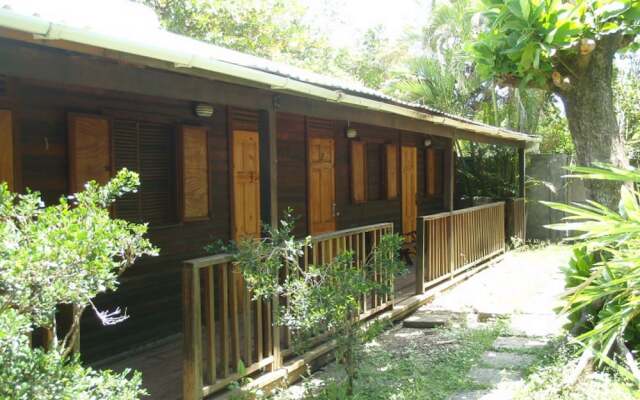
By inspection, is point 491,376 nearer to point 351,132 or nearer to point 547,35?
point 547,35

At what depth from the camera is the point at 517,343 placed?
558 cm

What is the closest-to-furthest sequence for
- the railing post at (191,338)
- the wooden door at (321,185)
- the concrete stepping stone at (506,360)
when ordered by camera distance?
the railing post at (191,338) < the concrete stepping stone at (506,360) < the wooden door at (321,185)

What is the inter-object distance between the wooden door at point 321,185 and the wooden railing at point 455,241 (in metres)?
1.44

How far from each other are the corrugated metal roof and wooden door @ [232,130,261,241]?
1.54 m

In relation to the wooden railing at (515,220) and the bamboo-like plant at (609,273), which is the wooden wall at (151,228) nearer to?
the bamboo-like plant at (609,273)

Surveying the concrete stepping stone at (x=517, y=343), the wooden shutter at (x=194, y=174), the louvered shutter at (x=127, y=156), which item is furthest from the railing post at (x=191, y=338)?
the concrete stepping stone at (x=517, y=343)

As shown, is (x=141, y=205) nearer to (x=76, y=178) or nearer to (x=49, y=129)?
(x=76, y=178)

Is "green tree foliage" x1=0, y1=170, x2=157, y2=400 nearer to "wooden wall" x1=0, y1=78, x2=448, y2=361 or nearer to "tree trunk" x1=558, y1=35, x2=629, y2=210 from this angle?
"wooden wall" x1=0, y1=78, x2=448, y2=361

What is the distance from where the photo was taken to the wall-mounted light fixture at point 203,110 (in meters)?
5.86

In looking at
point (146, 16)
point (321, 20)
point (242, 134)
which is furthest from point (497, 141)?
point (321, 20)

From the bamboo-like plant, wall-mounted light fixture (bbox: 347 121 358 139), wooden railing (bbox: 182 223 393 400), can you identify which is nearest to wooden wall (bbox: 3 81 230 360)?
wooden railing (bbox: 182 223 393 400)

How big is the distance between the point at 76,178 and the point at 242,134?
226 cm

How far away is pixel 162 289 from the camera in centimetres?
560

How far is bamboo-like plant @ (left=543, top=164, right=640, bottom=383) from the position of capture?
292 centimetres
